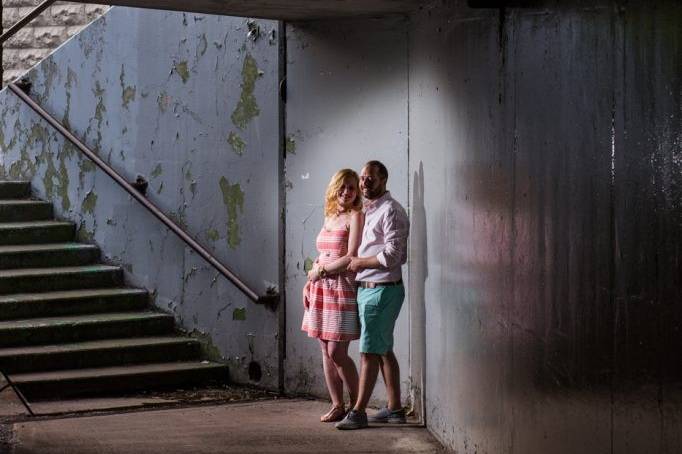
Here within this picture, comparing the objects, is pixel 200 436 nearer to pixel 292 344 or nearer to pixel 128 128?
pixel 292 344

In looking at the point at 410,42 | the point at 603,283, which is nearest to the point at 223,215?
the point at 410,42

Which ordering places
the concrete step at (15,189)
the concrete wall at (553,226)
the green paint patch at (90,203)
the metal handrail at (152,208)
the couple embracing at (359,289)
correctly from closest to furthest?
the concrete wall at (553,226) → the couple embracing at (359,289) → the metal handrail at (152,208) → the green paint patch at (90,203) → the concrete step at (15,189)

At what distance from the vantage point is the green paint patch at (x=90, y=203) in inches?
380

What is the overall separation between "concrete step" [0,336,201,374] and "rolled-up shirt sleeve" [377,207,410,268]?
257 centimetres

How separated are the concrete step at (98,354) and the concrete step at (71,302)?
403 mm

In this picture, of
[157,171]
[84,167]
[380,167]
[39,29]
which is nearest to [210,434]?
[380,167]

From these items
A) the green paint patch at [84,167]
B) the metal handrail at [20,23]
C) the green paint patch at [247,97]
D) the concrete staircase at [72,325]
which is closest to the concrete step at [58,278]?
the concrete staircase at [72,325]

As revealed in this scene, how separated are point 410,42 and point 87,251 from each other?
3.77 metres

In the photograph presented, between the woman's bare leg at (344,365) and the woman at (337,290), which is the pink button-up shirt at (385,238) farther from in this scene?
the woman's bare leg at (344,365)

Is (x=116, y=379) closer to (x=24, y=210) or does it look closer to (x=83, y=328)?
(x=83, y=328)

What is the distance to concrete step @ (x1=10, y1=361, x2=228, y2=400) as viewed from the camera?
779 centimetres

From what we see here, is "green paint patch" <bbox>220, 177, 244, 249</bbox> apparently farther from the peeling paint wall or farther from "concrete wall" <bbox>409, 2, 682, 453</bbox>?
"concrete wall" <bbox>409, 2, 682, 453</bbox>

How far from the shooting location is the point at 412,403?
7.01 metres

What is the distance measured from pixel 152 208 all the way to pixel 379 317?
2823mm
